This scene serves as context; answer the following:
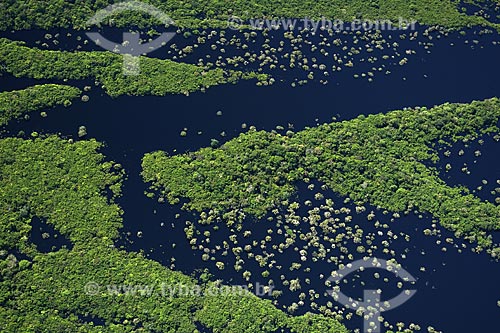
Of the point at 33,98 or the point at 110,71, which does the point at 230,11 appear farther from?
the point at 33,98

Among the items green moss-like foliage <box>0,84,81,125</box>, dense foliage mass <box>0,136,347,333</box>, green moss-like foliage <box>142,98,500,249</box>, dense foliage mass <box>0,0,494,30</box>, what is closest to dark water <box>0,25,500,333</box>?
green moss-like foliage <box>0,84,81,125</box>

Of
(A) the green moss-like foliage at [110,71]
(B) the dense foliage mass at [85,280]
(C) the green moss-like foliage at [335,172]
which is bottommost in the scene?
(B) the dense foliage mass at [85,280]

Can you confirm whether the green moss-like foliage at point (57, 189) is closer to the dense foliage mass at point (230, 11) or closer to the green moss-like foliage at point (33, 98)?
the green moss-like foliage at point (33, 98)

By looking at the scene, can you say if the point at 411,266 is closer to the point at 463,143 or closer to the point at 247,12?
the point at 463,143

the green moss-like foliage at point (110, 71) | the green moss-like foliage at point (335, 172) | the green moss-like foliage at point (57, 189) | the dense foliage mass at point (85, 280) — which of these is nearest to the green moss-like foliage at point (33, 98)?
the green moss-like foliage at point (110, 71)

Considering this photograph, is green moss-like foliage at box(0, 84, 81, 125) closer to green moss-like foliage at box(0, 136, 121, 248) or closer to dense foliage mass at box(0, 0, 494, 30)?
green moss-like foliage at box(0, 136, 121, 248)

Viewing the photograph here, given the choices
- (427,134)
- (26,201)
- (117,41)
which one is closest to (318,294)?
(427,134)
